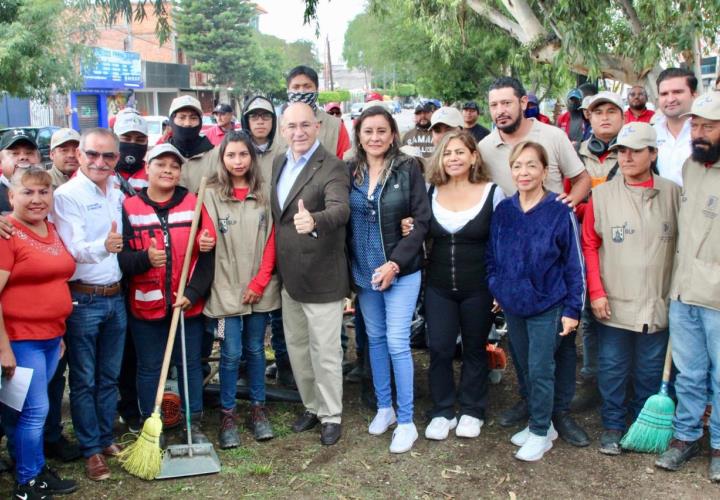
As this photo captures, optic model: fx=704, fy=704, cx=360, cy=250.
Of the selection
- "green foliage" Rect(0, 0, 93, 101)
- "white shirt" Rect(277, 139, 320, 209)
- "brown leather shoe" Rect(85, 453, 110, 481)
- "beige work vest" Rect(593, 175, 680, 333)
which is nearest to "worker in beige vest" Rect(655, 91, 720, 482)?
"beige work vest" Rect(593, 175, 680, 333)

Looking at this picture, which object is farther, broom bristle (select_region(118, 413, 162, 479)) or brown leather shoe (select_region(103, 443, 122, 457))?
brown leather shoe (select_region(103, 443, 122, 457))

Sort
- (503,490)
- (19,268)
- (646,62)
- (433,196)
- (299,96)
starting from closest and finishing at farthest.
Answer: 1. (19,268)
2. (503,490)
3. (433,196)
4. (299,96)
5. (646,62)

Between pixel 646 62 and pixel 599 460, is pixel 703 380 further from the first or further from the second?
pixel 646 62

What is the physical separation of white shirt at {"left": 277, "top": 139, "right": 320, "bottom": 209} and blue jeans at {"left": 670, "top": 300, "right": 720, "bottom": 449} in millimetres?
2418

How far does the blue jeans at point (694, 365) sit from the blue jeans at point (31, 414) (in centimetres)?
360

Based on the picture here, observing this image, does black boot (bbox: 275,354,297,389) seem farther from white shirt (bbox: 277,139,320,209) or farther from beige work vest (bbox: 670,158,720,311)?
beige work vest (bbox: 670,158,720,311)

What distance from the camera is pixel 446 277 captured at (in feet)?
14.9

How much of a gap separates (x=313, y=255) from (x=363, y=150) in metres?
0.79

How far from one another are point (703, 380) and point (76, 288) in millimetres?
3725

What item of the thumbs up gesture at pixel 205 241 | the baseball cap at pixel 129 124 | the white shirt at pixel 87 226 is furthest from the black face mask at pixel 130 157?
the thumbs up gesture at pixel 205 241

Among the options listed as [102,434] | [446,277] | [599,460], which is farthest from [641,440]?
[102,434]

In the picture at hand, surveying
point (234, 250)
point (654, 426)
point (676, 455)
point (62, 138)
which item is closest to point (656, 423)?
point (654, 426)

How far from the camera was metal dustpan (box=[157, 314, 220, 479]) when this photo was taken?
13.9ft

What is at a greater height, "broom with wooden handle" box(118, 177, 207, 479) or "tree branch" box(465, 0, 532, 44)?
"tree branch" box(465, 0, 532, 44)
